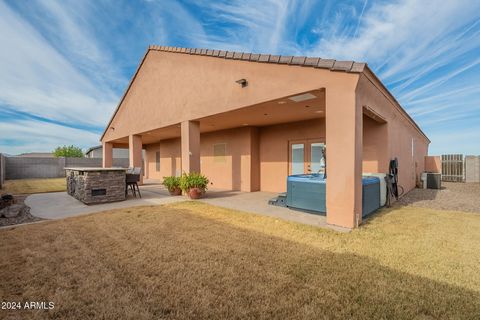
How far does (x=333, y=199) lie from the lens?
14.7 ft

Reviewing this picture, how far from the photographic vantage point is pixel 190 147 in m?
8.27

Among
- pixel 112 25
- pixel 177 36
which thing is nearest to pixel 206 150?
pixel 177 36

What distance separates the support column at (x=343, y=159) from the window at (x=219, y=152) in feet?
23.6

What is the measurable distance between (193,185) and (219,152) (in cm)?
392

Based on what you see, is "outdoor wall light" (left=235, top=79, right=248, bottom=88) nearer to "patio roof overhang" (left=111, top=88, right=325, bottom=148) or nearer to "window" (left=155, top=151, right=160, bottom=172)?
"patio roof overhang" (left=111, top=88, right=325, bottom=148)

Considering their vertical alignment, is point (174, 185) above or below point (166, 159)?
below

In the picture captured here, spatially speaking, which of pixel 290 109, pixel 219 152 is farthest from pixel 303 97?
pixel 219 152

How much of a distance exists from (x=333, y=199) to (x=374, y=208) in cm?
204

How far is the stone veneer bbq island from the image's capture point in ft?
22.7

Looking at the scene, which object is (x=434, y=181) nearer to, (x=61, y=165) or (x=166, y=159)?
(x=166, y=159)

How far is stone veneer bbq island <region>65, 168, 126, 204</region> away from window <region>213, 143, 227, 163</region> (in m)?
4.94

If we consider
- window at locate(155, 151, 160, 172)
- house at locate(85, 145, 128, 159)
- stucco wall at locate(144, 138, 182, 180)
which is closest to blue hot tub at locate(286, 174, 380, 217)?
stucco wall at locate(144, 138, 182, 180)

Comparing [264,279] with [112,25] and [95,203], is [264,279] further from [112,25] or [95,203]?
[112,25]

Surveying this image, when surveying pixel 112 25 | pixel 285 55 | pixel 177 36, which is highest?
pixel 177 36
